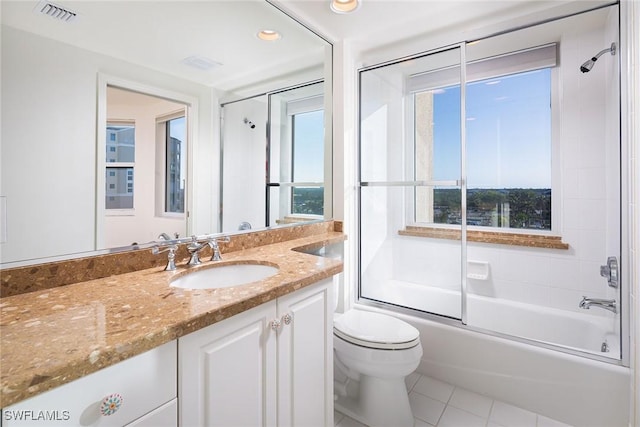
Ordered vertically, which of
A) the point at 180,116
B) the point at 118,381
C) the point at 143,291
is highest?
the point at 180,116

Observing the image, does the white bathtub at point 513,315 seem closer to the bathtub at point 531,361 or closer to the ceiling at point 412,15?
the bathtub at point 531,361

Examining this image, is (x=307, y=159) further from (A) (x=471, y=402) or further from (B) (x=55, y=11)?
(A) (x=471, y=402)

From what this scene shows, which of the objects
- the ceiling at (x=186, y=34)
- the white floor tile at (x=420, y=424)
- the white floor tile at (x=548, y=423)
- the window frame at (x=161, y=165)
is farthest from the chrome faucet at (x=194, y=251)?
the white floor tile at (x=548, y=423)

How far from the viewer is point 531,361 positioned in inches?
66.5

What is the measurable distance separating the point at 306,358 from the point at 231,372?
365 mm

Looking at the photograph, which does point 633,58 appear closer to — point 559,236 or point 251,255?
point 559,236

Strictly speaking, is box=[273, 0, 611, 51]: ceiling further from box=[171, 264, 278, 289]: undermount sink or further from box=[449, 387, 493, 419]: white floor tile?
box=[449, 387, 493, 419]: white floor tile

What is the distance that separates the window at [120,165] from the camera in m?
1.14

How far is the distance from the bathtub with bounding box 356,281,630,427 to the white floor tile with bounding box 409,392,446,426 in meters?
0.22

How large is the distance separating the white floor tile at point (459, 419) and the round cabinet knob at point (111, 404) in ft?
5.20

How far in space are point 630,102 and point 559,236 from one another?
1154mm

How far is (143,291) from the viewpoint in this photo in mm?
982

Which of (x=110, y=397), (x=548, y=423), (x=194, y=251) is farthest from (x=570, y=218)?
(x=110, y=397)

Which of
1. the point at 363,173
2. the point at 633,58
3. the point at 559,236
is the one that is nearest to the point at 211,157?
the point at 363,173
